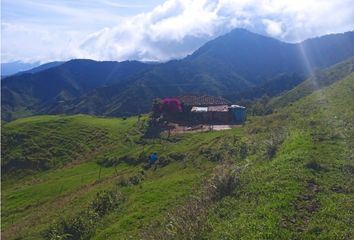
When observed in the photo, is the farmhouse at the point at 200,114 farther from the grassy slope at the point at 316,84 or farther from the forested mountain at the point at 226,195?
the forested mountain at the point at 226,195

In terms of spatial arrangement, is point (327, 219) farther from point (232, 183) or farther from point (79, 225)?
point (79, 225)

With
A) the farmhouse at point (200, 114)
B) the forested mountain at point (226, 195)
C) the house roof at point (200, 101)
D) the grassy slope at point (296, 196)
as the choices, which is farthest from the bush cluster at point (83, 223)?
the house roof at point (200, 101)

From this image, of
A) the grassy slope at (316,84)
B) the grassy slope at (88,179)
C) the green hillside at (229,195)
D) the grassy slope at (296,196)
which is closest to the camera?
the grassy slope at (296,196)

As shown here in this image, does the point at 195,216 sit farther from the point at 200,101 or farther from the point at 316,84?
the point at 316,84

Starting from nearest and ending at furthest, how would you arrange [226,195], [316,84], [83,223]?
[226,195] → [83,223] → [316,84]

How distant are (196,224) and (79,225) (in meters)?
11.4

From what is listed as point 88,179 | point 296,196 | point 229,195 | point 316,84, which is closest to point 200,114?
point 88,179

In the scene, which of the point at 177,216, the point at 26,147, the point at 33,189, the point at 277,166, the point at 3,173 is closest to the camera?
the point at 177,216

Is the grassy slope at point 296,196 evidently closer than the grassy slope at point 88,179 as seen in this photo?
Yes

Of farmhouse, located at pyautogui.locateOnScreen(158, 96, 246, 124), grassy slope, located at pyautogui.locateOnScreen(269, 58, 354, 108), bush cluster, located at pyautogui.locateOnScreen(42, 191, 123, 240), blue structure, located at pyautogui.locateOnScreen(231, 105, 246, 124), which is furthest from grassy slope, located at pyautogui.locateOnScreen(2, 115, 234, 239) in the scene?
grassy slope, located at pyautogui.locateOnScreen(269, 58, 354, 108)

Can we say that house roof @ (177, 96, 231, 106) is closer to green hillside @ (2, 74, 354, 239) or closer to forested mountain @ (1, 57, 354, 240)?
green hillside @ (2, 74, 354, 239)

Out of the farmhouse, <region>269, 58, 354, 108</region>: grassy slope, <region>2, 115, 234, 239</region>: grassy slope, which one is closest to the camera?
<region>2, 115, 234, 239</region>: grassy slope

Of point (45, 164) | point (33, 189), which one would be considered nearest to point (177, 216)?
point (33, 189)

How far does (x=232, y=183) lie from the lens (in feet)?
67.6
